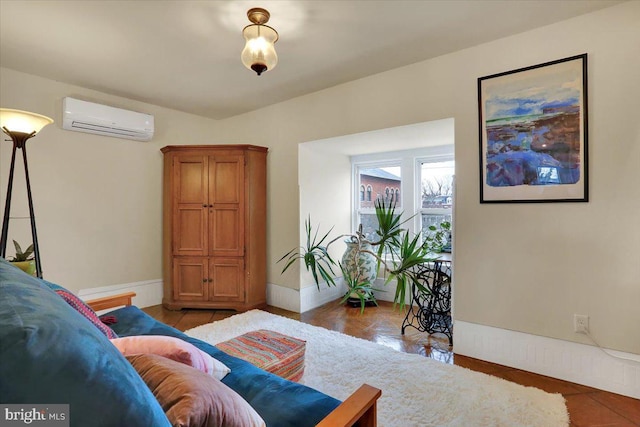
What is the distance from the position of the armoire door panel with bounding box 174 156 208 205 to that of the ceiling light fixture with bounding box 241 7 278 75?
1967mm

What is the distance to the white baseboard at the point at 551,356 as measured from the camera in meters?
2.02

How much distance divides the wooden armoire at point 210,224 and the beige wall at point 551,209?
1669 millimetres

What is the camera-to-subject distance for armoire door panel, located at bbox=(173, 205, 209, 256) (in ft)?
12.2

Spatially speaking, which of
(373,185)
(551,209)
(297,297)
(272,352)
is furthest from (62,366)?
(373,185)

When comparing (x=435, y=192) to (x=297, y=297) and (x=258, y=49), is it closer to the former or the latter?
(x=297, y=297)

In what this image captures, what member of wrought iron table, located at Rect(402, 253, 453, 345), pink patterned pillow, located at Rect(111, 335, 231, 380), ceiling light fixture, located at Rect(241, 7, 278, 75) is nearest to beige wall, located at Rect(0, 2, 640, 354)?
wrought iron table, located at Rect(402, 253, 453, 345)

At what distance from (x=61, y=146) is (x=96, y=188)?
1.71 feet

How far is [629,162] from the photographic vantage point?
2008 millimetres

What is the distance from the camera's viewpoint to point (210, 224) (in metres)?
3.71

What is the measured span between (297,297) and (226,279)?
86cm

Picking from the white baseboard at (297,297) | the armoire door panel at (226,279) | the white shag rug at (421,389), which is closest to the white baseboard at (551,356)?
the white shag rug at (421,389)

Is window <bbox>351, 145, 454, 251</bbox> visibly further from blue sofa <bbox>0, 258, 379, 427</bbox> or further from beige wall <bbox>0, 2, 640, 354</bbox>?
blue sofa <bbox>0, 258, 379, 427</bbox>

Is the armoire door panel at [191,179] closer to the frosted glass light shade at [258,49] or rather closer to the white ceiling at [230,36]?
the white ceiling at [230,36]

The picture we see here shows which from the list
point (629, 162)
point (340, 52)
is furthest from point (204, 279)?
point (629, 162)
